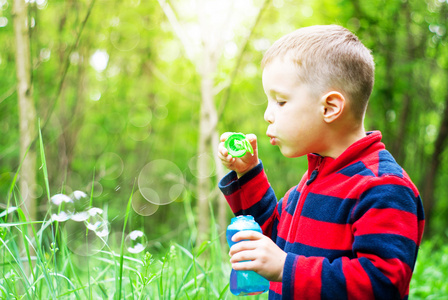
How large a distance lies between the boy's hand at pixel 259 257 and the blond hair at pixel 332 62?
48cm

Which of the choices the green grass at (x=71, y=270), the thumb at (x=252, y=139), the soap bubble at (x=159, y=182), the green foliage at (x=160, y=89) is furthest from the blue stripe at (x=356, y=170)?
the soap bubble at (x=159, y=182)

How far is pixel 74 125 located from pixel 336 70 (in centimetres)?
487

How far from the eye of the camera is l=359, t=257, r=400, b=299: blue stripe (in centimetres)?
105

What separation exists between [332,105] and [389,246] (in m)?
0.44

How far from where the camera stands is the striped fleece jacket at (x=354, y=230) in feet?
3.50

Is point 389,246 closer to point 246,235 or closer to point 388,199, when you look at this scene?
point 388,199

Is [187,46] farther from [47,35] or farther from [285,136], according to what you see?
[285,136]

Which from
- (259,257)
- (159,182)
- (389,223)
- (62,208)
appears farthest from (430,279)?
(159,182)

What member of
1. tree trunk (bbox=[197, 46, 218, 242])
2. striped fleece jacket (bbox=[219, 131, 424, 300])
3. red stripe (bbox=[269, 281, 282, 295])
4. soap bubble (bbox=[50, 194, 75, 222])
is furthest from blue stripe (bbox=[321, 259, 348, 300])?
tree trunk (bbox=[197, 46, 218, 242])

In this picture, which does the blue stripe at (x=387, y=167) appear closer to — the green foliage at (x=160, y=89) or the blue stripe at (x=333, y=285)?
the blue stripe at (x=333, y=285)

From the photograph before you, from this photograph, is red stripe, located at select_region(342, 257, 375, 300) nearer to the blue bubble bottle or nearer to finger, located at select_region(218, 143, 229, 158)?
the blue bubble bottle

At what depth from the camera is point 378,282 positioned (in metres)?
1.06

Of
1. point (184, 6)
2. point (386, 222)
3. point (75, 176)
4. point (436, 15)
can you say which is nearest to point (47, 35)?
point (184, 6)

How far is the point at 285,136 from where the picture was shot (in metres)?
1.31
